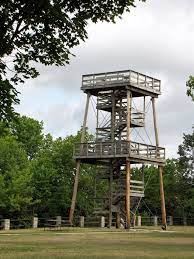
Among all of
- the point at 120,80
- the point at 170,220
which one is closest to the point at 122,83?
the point at 120,80

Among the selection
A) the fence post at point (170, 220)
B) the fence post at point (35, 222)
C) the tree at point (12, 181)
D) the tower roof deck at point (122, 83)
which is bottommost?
the fence post at point (35, 222)

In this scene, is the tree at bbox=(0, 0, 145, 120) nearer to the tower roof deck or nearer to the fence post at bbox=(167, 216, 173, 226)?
the tower roof deck

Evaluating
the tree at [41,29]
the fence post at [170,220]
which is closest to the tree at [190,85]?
the tree at [41,29]

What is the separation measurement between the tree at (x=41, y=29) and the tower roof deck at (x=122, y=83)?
2854 centimetres

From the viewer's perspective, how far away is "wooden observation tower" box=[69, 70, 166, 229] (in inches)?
1756

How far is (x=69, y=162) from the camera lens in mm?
61344

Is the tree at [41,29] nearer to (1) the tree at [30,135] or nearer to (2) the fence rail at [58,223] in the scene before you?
(2) the fence rail at [58,223]

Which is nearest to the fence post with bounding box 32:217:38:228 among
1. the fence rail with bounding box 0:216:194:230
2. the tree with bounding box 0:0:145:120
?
the fence rail with bounding box 0:216:194:230

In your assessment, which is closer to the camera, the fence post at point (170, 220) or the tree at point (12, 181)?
the tree at point (12, 181)

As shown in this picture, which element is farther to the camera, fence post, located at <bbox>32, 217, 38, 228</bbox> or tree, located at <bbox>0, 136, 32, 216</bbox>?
tree, located at <bbox>0, 136, 32, 216</bbox>

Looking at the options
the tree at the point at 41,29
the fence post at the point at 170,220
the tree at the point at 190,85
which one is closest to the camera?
the tree at the point at 41,29

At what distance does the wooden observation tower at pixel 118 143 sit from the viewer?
44.6 meters

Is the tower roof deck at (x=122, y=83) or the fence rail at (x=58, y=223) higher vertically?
the tower roof deck at (x=122, y=83)

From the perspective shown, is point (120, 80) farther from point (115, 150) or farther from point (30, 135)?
point (30, 135)
